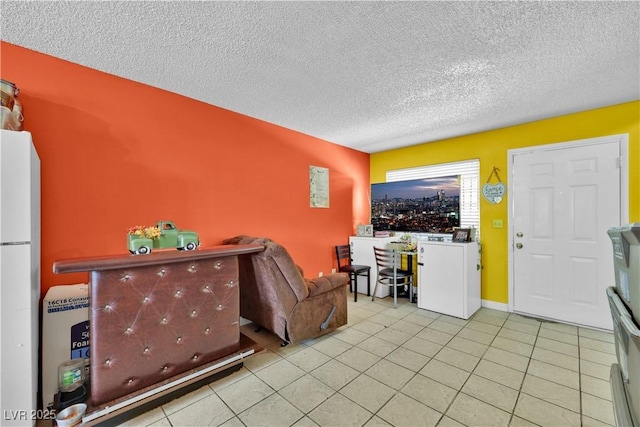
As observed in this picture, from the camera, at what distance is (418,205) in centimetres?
452

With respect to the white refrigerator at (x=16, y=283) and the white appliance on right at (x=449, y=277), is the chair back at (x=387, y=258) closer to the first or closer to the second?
the white appliance on right at (x=449, y=277)

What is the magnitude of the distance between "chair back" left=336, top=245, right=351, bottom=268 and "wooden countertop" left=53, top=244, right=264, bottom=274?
2.52m

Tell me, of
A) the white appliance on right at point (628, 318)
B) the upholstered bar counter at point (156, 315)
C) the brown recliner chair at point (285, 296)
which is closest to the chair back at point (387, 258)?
the brown recliner chair at point (285, 296)

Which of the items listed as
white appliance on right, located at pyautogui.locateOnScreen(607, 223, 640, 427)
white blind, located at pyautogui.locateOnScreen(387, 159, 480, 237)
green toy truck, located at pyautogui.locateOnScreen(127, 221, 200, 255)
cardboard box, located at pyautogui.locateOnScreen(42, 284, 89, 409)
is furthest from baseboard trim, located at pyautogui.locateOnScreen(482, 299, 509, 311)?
cardboard box, located at pyautogui.locateOnScreen(42, 284, 89, 409)

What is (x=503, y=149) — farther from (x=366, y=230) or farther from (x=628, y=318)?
(x=628, y=318)

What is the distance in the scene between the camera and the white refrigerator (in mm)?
1465

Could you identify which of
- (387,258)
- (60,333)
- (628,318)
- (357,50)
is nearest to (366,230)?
(387,258)

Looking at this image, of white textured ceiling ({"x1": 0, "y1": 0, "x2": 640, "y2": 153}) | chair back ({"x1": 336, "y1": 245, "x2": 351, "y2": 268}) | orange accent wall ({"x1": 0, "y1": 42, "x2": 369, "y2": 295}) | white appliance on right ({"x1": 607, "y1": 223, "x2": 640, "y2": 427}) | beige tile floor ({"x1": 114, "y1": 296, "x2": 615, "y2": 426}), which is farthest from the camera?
chair back ({"x1": 336, "y1": 245, "x2": 351, "y2": 268})

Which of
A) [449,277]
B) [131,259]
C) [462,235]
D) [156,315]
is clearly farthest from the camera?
[462,235]

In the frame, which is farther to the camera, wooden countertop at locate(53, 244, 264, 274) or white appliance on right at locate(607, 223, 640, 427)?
wooden countertop at locate(53, 244, 264, 274)

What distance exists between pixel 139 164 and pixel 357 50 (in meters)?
2.20

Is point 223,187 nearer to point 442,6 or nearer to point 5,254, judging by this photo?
point 5,254

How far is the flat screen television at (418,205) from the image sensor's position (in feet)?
13.8

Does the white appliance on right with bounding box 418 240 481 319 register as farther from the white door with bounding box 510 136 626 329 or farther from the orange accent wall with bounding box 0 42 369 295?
the orange accent wall with bounding box 0 42 369 295
